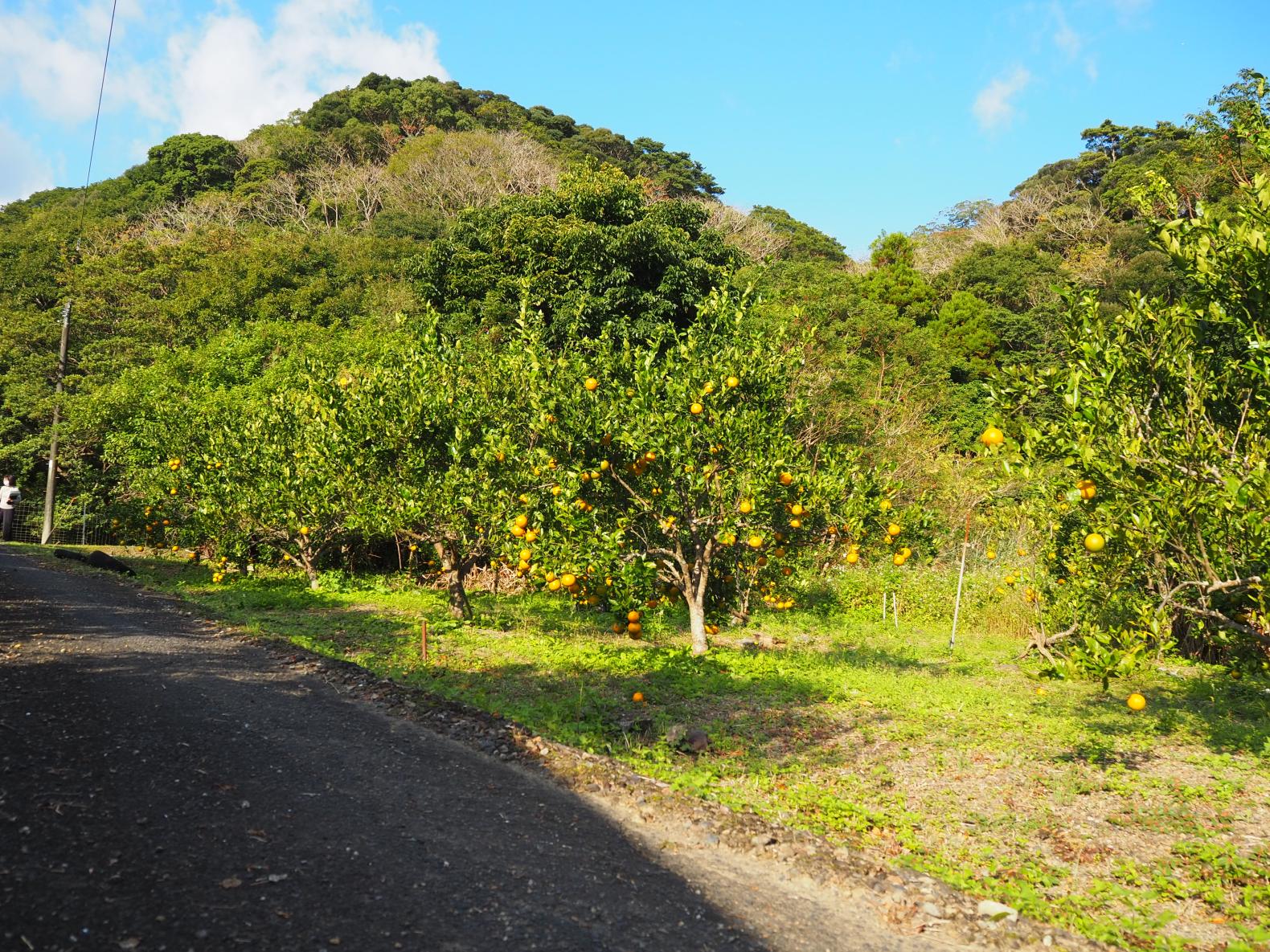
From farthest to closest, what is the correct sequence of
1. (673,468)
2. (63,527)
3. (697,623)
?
1. (63,527)
2. (697,623)
3. (673,468)

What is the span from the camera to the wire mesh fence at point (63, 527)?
26.5 m

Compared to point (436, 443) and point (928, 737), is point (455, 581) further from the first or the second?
point (928, 737)

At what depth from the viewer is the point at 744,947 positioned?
3.59 metres

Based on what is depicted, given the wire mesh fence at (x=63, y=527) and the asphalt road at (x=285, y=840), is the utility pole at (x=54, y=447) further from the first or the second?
the asphalt road at (x=285, y=840)

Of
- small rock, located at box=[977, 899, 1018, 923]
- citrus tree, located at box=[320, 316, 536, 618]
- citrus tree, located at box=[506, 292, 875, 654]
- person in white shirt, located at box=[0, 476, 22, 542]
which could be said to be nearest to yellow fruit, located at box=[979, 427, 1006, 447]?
small rock, located at box=[977, 899, 1018, 923]

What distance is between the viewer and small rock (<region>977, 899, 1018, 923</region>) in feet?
13.4

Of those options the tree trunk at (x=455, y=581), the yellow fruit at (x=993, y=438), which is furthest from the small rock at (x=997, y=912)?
the tree trunk at (x=455, y=581)

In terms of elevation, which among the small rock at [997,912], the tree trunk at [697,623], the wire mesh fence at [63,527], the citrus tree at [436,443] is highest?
the citrus tree at [436,443]

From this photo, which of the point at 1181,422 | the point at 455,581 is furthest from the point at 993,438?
the point at 455,581

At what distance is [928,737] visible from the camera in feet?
23.6

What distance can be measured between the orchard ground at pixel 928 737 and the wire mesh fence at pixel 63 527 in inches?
678

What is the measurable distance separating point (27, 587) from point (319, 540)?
14.3ft

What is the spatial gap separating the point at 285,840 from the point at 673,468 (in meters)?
5.28

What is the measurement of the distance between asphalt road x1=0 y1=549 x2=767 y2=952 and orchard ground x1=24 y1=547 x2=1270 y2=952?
4.33 ft
